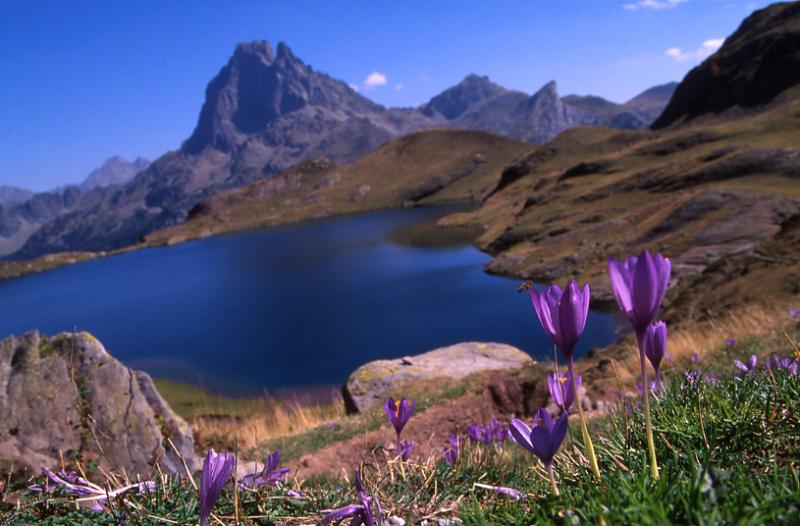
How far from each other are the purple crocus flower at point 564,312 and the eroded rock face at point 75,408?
4804mm

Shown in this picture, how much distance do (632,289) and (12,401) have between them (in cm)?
595

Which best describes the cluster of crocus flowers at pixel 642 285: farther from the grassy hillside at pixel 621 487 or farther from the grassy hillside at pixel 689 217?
the grassy hillside at pixel 689 217

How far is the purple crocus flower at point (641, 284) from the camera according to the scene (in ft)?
4.21

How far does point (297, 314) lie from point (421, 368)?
1030 inches

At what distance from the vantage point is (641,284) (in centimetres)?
129

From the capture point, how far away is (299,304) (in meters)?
46.8

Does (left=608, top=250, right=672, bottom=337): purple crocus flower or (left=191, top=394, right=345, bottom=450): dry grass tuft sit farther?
(left=191, top=394, right=345, bottom=450): dry grass tuft

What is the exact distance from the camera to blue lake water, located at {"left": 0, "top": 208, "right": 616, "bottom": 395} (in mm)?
30781

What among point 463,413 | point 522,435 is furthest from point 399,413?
point 463,413

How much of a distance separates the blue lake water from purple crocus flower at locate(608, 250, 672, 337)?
17.8 meters

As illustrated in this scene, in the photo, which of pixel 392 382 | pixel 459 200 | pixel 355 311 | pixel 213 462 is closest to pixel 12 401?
pixel 213 462

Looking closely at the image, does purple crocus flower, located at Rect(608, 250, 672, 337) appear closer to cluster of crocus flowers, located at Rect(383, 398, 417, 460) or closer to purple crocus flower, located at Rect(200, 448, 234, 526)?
purple crocus flower, located at Rect(200, 448, 234, 526)

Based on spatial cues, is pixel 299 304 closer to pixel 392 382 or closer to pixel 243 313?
pixel 243 313

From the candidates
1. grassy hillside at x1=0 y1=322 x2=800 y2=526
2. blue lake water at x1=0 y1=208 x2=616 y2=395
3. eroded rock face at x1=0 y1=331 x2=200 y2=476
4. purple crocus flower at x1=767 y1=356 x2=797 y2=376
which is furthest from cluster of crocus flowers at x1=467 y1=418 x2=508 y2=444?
blue lake water at x1=0 y1=208 x2=616 y2=395
